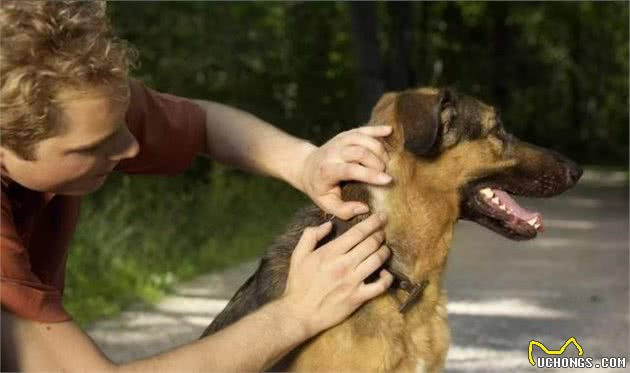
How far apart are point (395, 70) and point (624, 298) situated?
9.45 m

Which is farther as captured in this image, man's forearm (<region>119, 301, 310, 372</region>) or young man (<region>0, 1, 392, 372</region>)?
man's forearm (<region>119, 301, 310, 372</region>)

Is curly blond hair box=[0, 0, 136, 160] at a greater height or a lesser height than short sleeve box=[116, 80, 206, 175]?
greater

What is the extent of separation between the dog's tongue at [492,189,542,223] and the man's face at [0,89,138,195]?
188 centimetres

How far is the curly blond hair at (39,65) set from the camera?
2.99 metres

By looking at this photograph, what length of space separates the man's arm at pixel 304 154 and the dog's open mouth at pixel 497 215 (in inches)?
20.3

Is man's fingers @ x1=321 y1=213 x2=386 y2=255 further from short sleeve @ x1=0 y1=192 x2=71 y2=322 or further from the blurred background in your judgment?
the blurred background

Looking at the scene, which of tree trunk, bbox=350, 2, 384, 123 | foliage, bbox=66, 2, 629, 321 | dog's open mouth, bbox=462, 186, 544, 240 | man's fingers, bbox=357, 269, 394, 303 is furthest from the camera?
tree trunk, bbox=350, 2, 384, 123

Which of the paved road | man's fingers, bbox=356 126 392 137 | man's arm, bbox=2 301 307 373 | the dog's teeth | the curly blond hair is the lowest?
the paved road

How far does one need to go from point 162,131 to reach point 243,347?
3.24 ft

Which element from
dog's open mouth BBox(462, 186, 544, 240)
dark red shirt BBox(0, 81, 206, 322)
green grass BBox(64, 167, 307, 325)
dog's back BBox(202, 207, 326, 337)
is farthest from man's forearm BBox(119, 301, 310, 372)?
green grass BBox(64, 167, 307, 325)

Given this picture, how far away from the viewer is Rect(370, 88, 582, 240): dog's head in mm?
4375

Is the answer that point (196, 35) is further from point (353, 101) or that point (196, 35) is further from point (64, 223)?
point (64, 223)

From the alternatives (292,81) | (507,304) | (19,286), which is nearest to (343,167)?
(19,286)

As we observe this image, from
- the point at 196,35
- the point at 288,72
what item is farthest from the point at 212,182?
the point at 288,72
